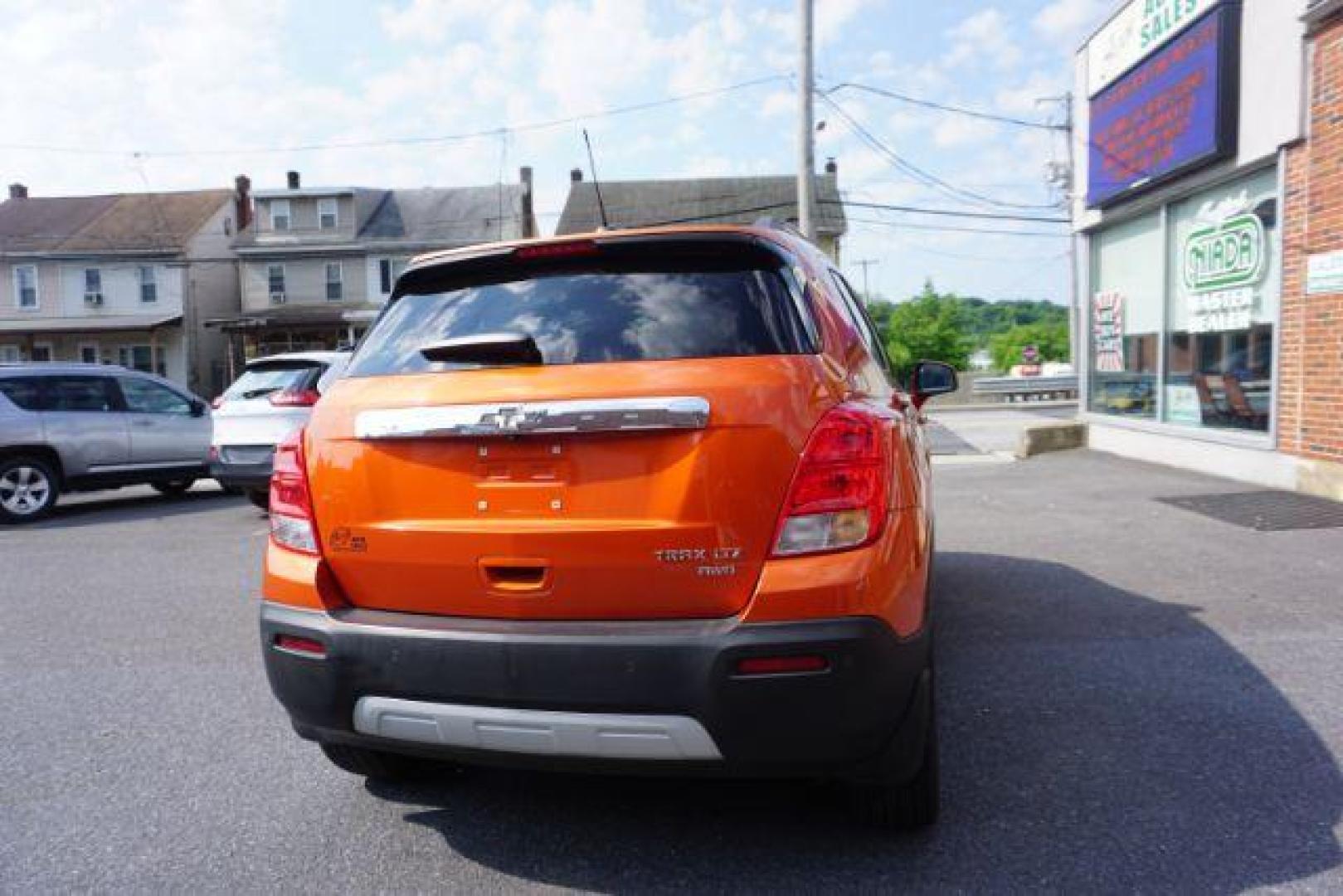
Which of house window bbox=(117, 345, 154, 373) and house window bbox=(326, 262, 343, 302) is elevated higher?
house window bbox=(326, 262, 343, 302)

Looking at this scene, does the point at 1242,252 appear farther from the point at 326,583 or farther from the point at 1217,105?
the point at 326,583

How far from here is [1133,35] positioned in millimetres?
11984

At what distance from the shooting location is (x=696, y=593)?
2434 mm

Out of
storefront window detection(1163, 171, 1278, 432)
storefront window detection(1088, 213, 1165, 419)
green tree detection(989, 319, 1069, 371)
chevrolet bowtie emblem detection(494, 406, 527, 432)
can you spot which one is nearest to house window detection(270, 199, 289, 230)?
storefront window detection(1088, 213, 1165, 419)

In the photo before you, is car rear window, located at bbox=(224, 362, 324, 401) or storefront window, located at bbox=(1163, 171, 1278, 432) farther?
car rear window, located at bbox=(224, 362, 324, 401)

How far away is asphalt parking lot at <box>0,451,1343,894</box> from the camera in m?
2.73

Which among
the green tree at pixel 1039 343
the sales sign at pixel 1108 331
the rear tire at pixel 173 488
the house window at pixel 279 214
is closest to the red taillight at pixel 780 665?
the rear tire at pixel 173 488

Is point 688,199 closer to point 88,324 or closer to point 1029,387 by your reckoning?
point 1029,387

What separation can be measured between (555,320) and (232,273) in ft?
144

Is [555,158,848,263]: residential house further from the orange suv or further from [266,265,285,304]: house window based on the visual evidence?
the orange suv

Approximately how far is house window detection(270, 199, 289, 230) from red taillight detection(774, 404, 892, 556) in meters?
41.5

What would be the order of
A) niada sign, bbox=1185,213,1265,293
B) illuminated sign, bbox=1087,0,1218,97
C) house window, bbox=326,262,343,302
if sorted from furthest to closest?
house window, bbox=326,262,343,302 → illuminated sign, bbox=1087,0,1218,97 → niada sign, bbox=1185,213,1265,293

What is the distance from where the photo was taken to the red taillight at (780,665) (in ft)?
7.70

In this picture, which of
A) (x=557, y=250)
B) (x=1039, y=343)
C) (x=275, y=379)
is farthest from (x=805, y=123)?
(x=1039, y=343)
